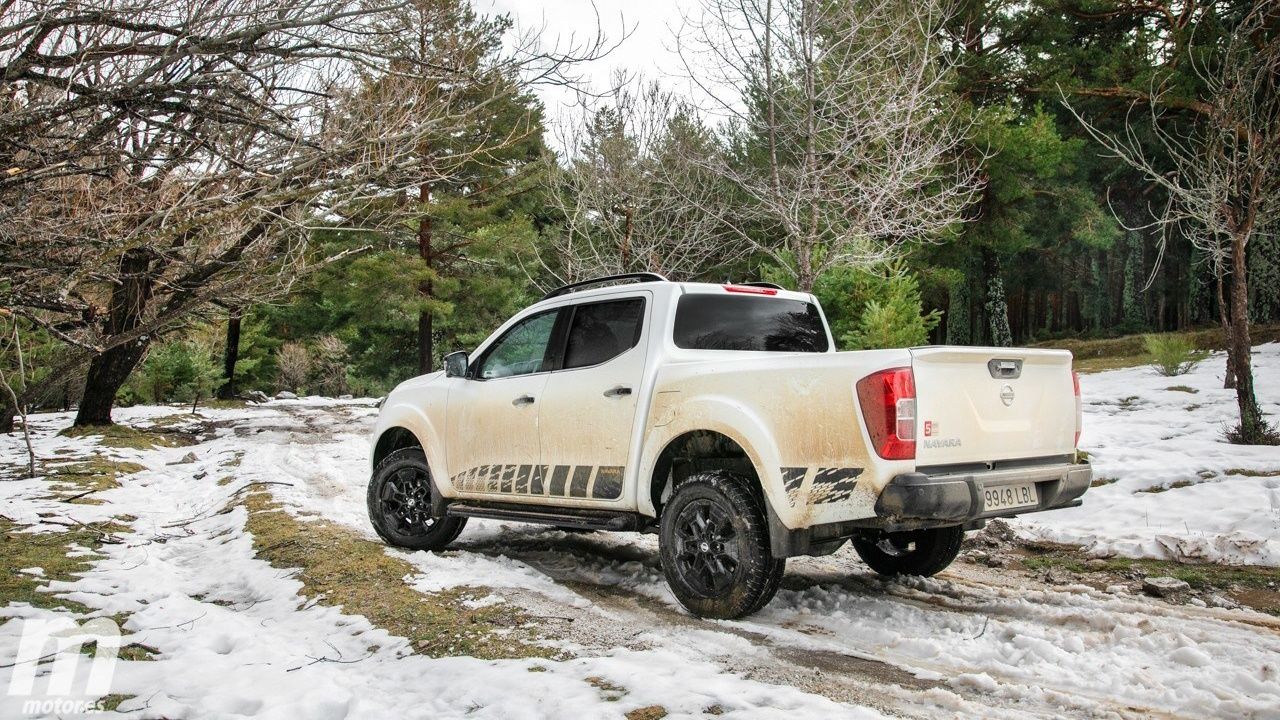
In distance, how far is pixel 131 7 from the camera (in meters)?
5.06

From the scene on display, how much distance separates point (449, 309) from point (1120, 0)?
68.3ft

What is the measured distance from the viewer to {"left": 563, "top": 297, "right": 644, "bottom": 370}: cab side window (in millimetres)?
5609

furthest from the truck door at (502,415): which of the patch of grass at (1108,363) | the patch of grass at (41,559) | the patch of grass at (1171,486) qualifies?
the patch of grass at (1108,363)

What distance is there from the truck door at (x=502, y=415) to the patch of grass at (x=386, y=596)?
2.78ft

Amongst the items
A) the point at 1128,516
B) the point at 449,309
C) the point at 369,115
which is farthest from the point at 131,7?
the point at 449,309

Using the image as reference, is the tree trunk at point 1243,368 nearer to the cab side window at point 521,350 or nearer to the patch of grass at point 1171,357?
the patch of grass at point 1171,357

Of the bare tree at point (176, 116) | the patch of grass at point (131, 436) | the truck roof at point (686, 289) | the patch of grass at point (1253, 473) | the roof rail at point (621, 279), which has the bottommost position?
the patch of grass at point (131, 436)

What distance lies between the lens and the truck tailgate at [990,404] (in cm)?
416

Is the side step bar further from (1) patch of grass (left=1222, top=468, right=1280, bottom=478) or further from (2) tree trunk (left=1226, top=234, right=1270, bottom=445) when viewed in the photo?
(2) tree trunk (left=1226, top=234, right=1270, bottom=445)

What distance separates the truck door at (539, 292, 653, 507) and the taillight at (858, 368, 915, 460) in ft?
5.47

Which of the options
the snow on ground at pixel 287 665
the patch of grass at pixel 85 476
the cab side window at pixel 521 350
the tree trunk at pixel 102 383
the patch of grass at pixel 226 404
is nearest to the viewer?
the snow on ground at pixel 287 665

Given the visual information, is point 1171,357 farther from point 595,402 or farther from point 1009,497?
point 595,402

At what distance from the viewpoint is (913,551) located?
5816mm

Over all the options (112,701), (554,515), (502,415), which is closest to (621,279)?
(502,415)
